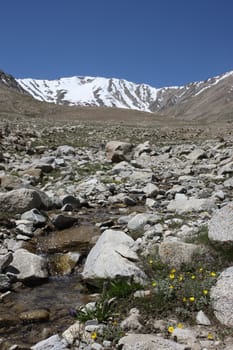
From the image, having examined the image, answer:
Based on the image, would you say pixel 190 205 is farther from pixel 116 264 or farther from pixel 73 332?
pixel 73 332

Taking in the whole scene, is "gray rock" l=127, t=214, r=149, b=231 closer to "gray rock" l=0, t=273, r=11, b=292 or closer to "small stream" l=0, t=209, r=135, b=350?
"small stream" l=0, t=209, r=135, b=350

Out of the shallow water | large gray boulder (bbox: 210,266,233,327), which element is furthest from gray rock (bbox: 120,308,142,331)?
large gray boulder (bbox: 210,266,233,327)

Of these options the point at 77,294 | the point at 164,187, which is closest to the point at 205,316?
the point at 77,294

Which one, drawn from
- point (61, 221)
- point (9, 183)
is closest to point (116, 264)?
point (61, 221)

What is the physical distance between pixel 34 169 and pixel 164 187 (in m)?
6.01

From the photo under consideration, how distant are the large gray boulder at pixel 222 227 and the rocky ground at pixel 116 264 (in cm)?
2

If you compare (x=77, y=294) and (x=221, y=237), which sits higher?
(x=221, y=237)

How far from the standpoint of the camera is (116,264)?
22.4 ft

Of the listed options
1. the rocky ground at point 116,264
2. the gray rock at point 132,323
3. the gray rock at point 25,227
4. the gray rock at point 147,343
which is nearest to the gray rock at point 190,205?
the rocky ground at point 116,264

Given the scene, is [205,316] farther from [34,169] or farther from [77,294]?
[34,169]

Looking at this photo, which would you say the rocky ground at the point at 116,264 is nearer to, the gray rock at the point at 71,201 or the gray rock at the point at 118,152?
the gray rock at the point at 71,201

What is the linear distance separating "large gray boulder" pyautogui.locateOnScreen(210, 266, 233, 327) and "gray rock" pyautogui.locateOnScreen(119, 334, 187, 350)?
828 mm

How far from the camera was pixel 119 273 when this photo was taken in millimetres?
6605

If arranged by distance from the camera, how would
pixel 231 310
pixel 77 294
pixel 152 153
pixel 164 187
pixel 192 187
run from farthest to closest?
pixel 152 153
pixel 164 187
pixel 192 187
pixel 77 294
pixel 231 310
